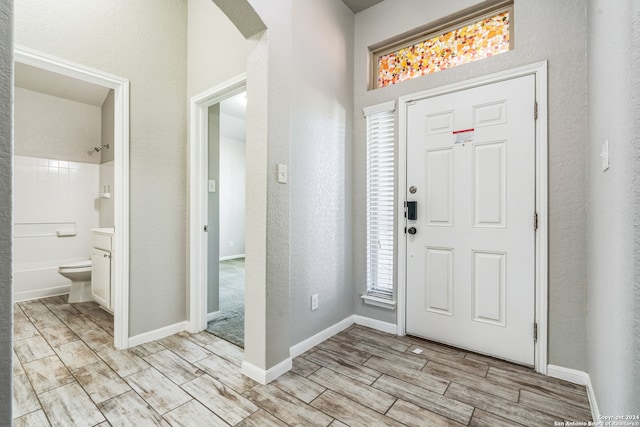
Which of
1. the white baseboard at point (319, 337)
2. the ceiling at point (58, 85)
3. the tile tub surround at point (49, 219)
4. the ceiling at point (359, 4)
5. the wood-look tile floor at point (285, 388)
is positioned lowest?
the wood-look tile floor at point (285, 388)

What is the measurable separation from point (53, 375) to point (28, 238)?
273cm

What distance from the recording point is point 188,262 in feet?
8.55

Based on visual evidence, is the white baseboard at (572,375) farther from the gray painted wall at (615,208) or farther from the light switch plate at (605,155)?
the light switch plate at (605,155)

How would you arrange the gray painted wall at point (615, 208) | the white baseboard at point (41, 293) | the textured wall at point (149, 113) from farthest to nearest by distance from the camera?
the white baseboard at point (41, 293) < the textured wall at point (149, 113) < the gray painted wall at point (615, 208)

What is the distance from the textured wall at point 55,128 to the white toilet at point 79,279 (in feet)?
5.30

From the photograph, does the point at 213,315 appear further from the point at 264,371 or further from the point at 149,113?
the point at 149,113

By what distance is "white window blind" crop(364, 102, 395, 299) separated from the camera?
2.54 metres

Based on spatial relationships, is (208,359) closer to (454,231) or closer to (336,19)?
(454,231)

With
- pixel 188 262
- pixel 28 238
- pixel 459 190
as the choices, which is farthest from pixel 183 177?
pixel 28 238

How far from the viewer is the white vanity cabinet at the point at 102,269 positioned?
287 centimetres

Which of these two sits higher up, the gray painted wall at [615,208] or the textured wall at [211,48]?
the textured wall at [211,48]

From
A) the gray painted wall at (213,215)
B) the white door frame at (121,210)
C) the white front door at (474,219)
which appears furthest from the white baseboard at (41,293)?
the white front door at (474,219)

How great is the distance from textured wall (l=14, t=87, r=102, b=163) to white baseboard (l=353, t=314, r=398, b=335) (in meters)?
4.28

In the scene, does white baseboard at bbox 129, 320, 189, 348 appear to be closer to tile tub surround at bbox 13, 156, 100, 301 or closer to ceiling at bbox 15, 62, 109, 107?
tile tub surround at bbox 13, 156, 100, 301
